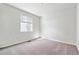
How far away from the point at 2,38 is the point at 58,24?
12.7 feet

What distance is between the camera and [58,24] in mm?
6395

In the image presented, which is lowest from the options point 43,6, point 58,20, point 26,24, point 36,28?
point 36,28

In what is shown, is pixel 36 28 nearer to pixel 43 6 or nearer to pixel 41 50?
pixel 43 6

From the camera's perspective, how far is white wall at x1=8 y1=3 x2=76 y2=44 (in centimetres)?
491

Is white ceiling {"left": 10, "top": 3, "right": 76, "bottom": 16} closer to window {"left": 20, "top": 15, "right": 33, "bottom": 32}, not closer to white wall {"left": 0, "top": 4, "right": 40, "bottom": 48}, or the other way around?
white wall {"left": 0, "top": 4, "right": 40, "bottom": 48}

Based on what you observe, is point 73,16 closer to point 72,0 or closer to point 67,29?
point 67,29

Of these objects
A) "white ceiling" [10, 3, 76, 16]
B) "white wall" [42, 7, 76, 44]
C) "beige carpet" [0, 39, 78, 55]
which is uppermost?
"white ceiling" [10, 3, 76, 16]

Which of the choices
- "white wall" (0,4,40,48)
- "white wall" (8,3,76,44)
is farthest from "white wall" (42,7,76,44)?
"white wall" (0,4,40,48)

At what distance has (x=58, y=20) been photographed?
6.38 metres

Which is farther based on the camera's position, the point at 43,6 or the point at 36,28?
the point at 36,28

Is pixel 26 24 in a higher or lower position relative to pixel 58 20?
lower

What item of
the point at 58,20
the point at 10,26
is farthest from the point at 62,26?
the point at 10,26

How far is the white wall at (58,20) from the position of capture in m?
4.91

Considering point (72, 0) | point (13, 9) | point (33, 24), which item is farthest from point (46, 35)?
point (72, 0)
